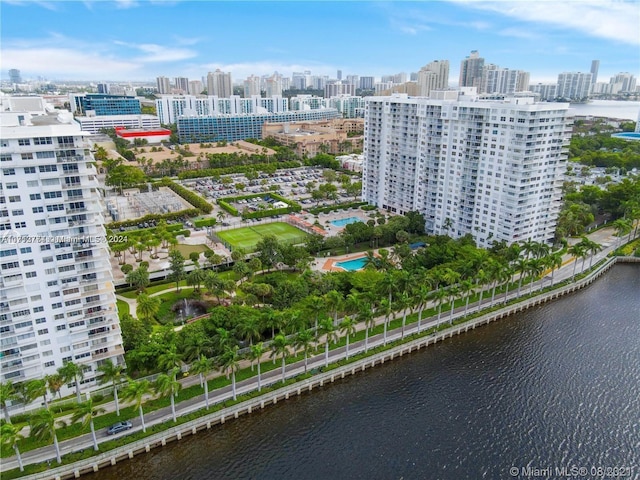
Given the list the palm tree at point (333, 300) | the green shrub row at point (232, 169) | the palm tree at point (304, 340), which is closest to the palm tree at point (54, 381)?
the palm tree at point (304, 340)

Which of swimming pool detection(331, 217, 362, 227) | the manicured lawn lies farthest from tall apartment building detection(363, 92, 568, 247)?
the manicured lawn

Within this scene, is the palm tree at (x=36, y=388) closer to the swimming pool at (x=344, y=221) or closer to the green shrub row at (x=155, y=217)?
the green shrub row at (x=155, y=217)

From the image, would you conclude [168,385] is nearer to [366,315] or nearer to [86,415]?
[86,415]

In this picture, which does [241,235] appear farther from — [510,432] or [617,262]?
[617,262]

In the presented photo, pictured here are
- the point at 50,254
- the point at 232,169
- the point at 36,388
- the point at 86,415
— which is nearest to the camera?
the point at 86,415

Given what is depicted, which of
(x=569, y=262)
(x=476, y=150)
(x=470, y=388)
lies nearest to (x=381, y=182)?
(x=476, y=150)

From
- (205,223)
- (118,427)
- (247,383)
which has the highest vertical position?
(205,223)

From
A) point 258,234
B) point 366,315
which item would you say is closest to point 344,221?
point 258,234
